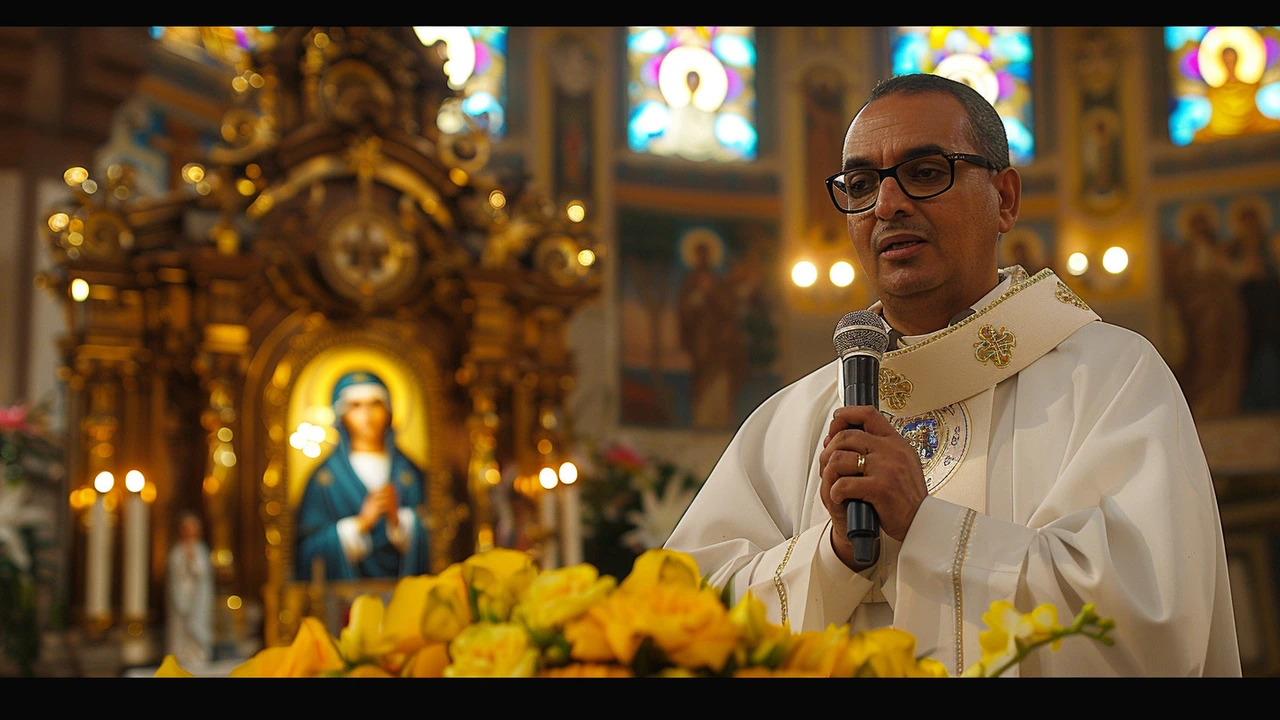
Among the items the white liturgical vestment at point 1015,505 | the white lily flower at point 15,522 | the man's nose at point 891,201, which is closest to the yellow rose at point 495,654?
the white liturgical vestment at point 1015,505

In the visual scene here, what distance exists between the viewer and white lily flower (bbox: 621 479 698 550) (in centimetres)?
791

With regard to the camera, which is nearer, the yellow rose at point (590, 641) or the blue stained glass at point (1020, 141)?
the yellow rose at point (590, 641)

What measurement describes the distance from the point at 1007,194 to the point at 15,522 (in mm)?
5668

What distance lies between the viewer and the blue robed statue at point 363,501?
7.56 metres

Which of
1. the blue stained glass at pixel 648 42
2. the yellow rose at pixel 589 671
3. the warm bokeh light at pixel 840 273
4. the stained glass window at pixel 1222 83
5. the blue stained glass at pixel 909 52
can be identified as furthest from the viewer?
the blue stained glass at pixel 909 52

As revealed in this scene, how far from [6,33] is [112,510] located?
3.43m

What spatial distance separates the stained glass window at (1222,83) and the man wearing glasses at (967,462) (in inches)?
450

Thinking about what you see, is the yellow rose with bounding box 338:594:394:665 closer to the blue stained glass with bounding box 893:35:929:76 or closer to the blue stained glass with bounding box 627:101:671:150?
the blue stained glass with bounding box 627:101:671:150

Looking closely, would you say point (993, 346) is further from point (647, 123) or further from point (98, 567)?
point (647, 123)

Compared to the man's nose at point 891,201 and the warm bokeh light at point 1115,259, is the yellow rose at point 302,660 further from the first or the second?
the warm bokeh light at point 1115,259
